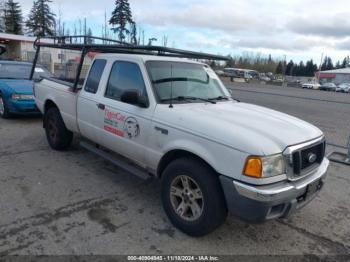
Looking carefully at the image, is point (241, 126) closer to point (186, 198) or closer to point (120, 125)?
point (186, 198)

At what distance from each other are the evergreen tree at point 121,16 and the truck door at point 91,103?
5809cm

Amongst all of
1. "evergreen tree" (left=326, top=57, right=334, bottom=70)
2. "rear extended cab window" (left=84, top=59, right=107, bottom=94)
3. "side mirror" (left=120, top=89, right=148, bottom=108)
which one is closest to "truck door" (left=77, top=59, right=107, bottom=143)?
"rear extended cab window" (left=84, top=59, right=107, bottom=94)

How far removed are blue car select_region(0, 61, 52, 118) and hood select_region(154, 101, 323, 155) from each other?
5393mm

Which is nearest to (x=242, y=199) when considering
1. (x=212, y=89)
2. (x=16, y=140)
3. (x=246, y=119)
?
(x=246, y=119)

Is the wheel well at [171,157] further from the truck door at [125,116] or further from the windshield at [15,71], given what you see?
the windshield at [15,71]

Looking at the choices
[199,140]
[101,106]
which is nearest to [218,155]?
[199,140]

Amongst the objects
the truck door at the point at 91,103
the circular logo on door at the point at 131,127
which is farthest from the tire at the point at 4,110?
the circular logo on door at the point at 131,127

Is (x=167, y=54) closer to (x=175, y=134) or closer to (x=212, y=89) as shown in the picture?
(x=212, y=89)

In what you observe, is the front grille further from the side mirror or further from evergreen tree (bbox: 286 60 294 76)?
evergreen tree (bbox: 286 60 294 76)

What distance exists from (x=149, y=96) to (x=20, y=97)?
5659mm

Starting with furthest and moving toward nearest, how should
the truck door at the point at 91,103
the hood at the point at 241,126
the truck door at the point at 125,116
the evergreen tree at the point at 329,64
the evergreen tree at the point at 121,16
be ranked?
the evergreen tree at the point at 329,64, the evergreen tree at the point at 121,16, the truck door at the point at 91,103, the truck door at the point at 125,116, the hood at the point at 241,126

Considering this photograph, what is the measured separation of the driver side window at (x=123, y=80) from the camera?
4.16m

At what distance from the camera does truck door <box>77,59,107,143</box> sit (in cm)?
480

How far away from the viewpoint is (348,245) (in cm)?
352
